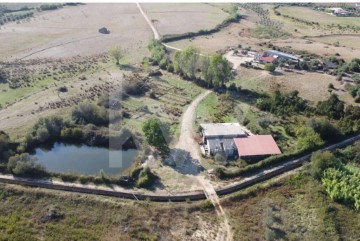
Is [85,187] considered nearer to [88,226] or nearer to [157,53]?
[88,226]

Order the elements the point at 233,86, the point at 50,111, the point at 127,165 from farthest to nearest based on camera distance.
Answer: the point at 233,86, the point at 50,111, the point at 127,165

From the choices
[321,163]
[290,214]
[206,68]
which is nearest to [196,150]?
[290,214]

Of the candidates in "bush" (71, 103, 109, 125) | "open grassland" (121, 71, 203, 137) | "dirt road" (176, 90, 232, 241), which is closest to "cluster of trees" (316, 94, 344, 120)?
"dirt road" (176, 90, 232, 241)

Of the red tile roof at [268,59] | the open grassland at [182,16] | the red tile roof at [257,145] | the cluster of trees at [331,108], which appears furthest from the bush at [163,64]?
the red tile roof at [257,145]

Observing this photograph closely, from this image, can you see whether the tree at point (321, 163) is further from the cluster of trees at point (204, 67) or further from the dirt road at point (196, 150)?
the cluster of trees at point (204, 67)

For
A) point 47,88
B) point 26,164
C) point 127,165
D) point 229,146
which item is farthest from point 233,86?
point 26,164
